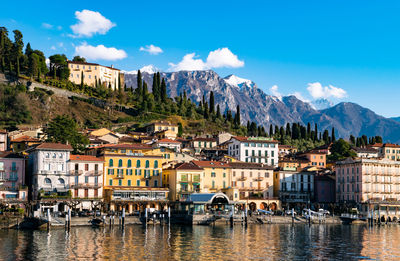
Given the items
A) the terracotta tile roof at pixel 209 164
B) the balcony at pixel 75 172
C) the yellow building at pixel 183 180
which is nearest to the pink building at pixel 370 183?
the terracotta tile roof at pixel 209 164

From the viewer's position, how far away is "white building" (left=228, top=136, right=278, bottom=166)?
454 feet

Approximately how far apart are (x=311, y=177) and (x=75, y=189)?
5733cm

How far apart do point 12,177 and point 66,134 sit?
25631 millimetres

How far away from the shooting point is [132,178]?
351ft

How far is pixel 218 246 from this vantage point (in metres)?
64.9

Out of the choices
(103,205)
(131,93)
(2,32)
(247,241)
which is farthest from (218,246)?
(131,93)

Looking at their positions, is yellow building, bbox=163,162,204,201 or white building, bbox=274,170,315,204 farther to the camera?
white building, bbox=274,170,315,204

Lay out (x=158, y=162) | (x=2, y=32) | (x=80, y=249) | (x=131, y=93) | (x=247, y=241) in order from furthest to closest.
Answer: (x=131, y=93) → (x=2, y=32) → (x=158, y=162) → (x=247, y=241) → (x=80, y=249)

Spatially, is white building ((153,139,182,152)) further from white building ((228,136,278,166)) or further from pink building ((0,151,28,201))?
pink building ((0,151,28,201))

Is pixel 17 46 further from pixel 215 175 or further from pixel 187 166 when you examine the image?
pixel 215 175

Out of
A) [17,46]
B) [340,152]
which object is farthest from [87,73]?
[340,152]

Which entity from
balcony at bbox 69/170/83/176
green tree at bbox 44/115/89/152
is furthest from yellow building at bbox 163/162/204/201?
green tree at bbox 44/115/89/152

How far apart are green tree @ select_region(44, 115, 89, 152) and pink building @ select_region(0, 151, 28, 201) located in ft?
62.7

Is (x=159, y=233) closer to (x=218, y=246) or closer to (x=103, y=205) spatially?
(x=218, y=246)
